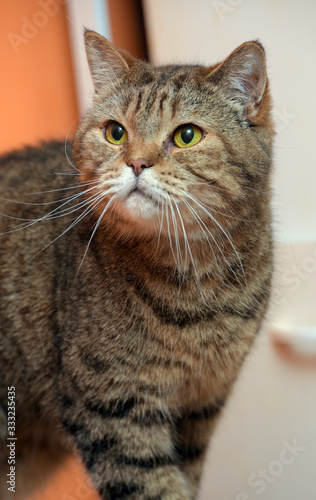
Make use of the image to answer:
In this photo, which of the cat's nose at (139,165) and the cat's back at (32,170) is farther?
the cat's back at (32,170)

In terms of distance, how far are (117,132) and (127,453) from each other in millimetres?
597

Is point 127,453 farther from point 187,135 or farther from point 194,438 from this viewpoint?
point 187,135

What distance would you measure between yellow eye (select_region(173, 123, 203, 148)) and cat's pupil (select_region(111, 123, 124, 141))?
4.6 inches

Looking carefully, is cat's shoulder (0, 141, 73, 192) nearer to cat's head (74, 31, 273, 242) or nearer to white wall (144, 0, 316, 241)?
cat's head (74, 31, 273, 242)

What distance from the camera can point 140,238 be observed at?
99 centimetres

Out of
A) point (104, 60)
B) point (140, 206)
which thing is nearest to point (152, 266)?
point (140, 206)

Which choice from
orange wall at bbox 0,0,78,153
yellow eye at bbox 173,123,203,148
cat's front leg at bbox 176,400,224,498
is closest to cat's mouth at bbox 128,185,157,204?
yellow eye at bbox 173,123,203,148

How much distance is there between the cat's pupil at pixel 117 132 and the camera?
0.98 meters

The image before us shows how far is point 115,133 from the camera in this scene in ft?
3.25

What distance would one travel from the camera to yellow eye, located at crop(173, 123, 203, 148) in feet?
3.00

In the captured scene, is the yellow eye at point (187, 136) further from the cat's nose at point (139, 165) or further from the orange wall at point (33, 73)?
the orange wall at point (33, 73)

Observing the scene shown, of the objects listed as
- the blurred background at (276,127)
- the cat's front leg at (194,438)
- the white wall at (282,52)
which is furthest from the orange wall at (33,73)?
the cat's front leg at (194,438)

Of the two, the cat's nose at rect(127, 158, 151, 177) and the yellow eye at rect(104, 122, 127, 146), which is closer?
the cat's nose at rect(127, 158, 151, 177)

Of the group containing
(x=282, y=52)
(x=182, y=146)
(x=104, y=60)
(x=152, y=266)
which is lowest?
(x=152, y=266)
